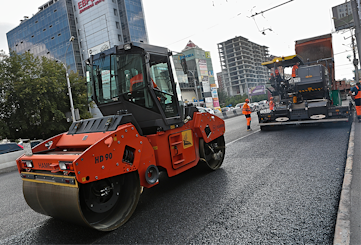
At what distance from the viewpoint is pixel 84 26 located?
189 ft

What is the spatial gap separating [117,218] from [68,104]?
920 inches

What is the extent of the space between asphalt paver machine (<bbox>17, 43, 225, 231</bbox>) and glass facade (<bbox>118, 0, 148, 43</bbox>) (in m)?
53.6

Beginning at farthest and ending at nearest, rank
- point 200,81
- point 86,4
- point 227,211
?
point 200,81
point 86,4
point 227,211

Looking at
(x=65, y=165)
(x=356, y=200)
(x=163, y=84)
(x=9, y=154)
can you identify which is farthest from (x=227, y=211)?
(x=9, y=154)

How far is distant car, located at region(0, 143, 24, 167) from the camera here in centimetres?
1217

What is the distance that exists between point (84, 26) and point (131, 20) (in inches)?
402

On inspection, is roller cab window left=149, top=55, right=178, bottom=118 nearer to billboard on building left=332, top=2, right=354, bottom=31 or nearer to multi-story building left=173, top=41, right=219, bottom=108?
billboard on building left=332, top=2, right=354, bottom=31

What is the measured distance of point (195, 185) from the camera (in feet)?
17.7

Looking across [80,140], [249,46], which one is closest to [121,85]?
[80,140]

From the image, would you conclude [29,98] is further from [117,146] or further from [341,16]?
[341,16]

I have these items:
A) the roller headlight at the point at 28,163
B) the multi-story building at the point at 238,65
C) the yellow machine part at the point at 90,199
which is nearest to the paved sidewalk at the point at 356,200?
the yellow machine part at the point at 90,199

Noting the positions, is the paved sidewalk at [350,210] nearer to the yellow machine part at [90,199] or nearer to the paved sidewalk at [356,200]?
the paved sidewalk at [356,200]

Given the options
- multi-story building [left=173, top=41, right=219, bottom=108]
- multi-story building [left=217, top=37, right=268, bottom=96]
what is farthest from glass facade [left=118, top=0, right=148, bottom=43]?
multi-story building [left=217, top=37, right=268, bottom=96]

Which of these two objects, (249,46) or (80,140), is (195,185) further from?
(249,46)
